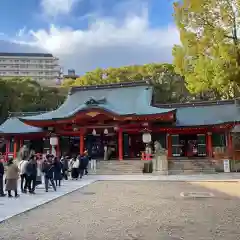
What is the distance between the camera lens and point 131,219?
346 inches

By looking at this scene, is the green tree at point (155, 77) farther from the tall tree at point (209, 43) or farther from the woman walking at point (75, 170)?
the woman walking at point (75, 170)

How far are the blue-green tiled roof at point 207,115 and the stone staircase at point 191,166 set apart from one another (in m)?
3.83

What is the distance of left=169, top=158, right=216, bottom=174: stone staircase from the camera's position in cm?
2458

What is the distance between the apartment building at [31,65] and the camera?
11725 centimetres

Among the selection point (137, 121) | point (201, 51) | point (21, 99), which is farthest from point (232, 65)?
point (21, 99)

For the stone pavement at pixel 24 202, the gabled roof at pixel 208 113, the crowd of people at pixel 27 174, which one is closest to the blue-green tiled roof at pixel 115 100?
the gabled roof at pixel 208 113

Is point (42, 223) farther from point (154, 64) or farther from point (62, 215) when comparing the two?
point (154, 64)

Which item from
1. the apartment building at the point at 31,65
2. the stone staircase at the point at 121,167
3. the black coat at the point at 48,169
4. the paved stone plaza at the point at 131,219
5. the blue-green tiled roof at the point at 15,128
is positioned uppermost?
the apartment building at the point at 31,65

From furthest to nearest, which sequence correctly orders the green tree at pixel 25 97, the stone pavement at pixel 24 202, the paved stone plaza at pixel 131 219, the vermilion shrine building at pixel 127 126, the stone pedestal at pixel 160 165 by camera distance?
the green tree at pixel 25 97 → the vermilion shrine building at pixel 127 126 → the stone pedestal at pixel 160 165 → the stone pavement at pixel 24 202 → the paved stone plaza at pixel 131 219

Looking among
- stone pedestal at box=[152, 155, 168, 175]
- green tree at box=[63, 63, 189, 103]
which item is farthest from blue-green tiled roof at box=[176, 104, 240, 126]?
green tree at box=[63, 63, 189, 103]

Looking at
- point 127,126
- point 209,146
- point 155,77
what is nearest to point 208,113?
point 209,146

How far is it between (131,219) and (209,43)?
15.8m

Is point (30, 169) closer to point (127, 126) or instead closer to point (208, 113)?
point (127, 126)

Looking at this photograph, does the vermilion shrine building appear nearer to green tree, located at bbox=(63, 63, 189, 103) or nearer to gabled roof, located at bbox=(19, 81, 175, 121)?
gabled roof, located at bbox=(19, 81, 175, 121)
